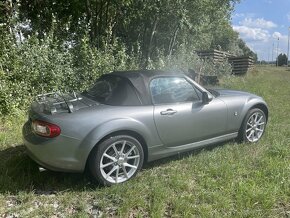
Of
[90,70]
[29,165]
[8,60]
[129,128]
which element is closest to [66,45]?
[90,70]

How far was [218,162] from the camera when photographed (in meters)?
4.57

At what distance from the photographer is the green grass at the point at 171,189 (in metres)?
3.35

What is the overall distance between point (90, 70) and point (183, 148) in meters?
4.83

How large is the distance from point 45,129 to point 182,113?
179cm

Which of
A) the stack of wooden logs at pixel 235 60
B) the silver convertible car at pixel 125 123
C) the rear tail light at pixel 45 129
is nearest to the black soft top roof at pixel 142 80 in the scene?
the silver convertible car at pixel 125 123

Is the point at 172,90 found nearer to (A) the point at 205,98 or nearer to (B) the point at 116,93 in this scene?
(A) the point at 205,98

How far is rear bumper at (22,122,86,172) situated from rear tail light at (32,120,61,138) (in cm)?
5

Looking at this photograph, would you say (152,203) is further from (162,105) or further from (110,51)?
(110,51)

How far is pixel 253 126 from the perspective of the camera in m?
5.43

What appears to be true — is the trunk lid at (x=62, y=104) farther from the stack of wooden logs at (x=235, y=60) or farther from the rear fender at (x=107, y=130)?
the stack of wooden logs at (x=235, y=60)

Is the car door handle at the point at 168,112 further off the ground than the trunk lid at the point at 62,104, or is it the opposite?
the trunk lid at the point at 62,104

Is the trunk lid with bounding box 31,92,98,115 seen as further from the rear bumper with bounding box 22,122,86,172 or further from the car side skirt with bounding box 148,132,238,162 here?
the car side skirt with bounding box 148,132,238,162

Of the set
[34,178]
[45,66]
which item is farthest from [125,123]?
[45,66]

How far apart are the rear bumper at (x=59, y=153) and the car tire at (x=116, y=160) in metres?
0.17
